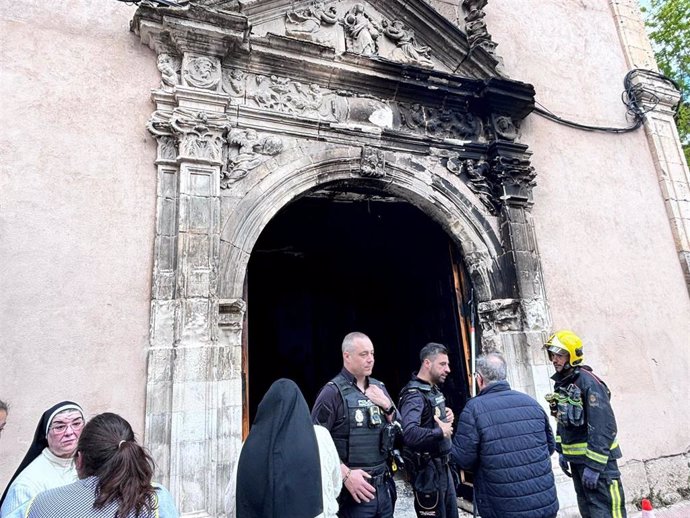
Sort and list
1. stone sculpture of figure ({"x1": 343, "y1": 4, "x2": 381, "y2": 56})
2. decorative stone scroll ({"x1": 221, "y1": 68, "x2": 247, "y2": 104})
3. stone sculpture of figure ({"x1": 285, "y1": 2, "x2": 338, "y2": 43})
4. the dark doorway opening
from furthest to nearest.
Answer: the dark doorway opening
stone sculpture of figure ({"x1": 343, "y1": 4, "x2": 381, "y2": 56})
stone sculpture of figure ({"x1": 285, "y1": 2, "x2": 338, "y2": 43})
decorative stone scroll ({"x1": 221, "y1": 68, "x2": 247, "y2": 104})

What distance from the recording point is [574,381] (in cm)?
326

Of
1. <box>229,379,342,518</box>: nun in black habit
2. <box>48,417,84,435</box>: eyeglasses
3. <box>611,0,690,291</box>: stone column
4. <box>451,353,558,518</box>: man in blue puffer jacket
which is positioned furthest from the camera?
<box>611,0,690,291</box>: stone column

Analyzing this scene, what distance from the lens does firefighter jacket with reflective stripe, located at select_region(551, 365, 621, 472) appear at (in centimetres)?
303

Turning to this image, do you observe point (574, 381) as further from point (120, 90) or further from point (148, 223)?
point (120, 90)

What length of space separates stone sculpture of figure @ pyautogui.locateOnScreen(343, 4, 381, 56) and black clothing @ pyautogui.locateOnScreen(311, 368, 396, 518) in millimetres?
3760

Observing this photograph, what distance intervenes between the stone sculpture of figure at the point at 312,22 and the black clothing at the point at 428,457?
12.0ft

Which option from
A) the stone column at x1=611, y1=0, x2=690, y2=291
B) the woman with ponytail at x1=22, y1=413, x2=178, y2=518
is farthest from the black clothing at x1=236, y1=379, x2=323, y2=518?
the stone column at x1=611, y1=0, x2=690, y2=291

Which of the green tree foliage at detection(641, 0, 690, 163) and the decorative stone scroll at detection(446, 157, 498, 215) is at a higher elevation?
the green tree foliage at detection(641, 0, 690, 163)

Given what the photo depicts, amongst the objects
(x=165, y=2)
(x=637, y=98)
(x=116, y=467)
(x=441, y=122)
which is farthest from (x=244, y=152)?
(x=637, y=98)

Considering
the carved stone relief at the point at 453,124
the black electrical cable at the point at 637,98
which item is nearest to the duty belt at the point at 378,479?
the carved stone relief at the point at 453,124

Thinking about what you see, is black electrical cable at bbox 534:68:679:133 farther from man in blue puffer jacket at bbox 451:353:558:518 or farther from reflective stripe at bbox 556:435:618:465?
man in blue puffer jacket at bbox 451:353:558:518

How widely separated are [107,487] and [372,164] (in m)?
3.71

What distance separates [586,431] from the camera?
10.4 ft

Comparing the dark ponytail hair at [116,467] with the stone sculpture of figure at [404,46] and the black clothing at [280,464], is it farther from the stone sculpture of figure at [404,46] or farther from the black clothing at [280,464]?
the stone sculpture of figure at [404,46]
